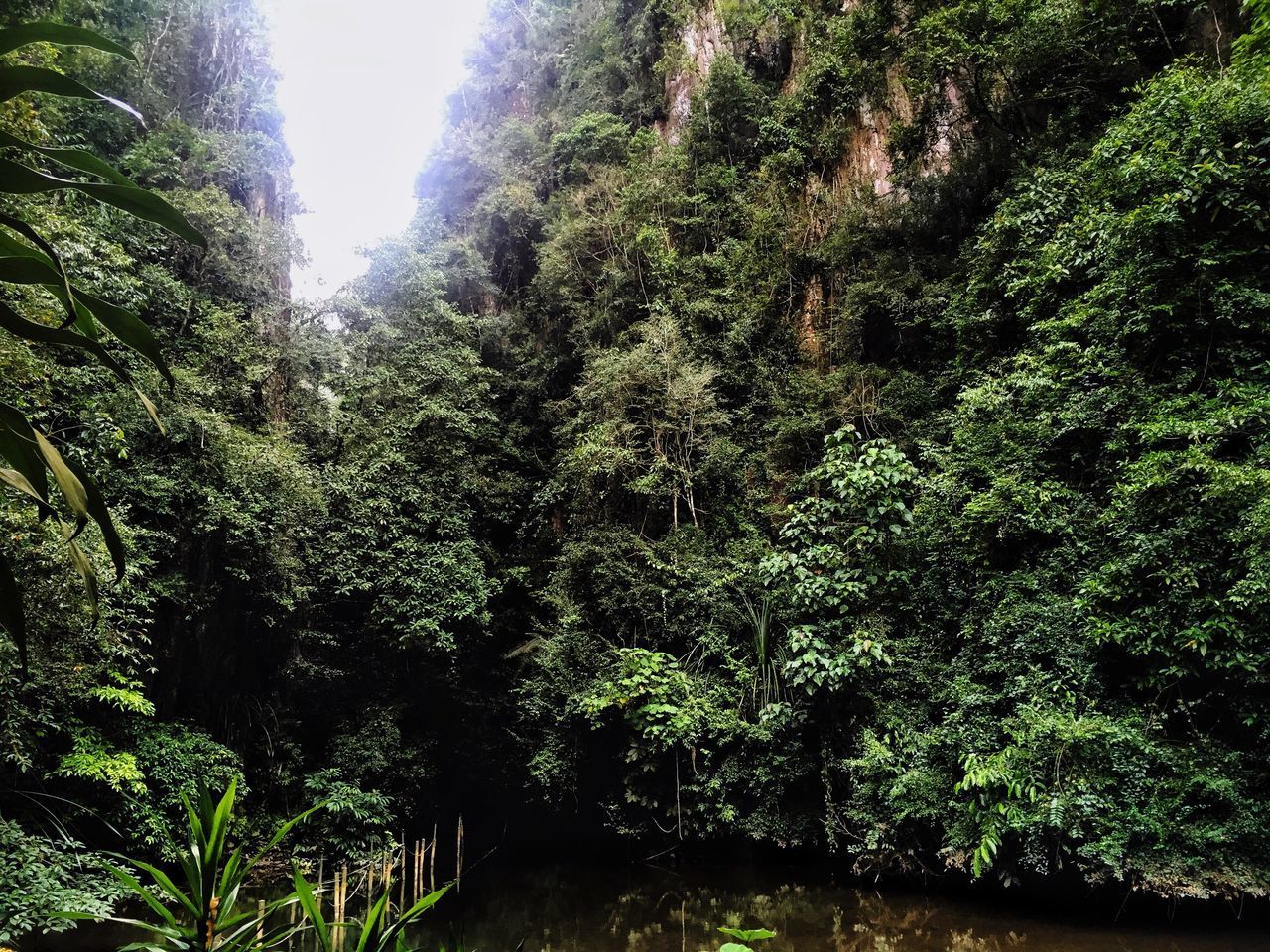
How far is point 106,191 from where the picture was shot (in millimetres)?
907

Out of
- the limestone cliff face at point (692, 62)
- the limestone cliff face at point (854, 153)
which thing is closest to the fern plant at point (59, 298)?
the limestone cliff face at point (854, 153)

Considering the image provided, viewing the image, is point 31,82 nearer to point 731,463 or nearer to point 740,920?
point 740,920

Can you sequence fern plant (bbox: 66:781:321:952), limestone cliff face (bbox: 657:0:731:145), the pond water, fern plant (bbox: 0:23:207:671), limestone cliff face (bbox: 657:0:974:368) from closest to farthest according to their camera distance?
fern plant (bbox: 0:23:207:671) → fern plant (bbox: 66:781:321:952) → the pond water → limestone cliff face (bbox: 657:0:974:368) → limestone cliff face (bbox: 657:0:731:145)

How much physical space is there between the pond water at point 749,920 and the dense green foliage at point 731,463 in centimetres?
37

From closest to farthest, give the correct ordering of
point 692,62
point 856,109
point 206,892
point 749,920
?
point 206,892
point 749,920
point 856,109
point 692,62

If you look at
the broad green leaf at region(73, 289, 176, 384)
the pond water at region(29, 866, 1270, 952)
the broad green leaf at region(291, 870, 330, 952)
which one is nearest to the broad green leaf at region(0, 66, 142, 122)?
the broad green leaf at region(73, 289, 176, 384)

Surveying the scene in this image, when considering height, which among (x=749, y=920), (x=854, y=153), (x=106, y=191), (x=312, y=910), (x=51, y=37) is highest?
(x=854, y=153)

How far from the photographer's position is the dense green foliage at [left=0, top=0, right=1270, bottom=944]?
460cm

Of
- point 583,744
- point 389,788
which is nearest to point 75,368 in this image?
point 389,788

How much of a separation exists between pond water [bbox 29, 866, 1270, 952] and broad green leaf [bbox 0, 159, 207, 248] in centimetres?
391

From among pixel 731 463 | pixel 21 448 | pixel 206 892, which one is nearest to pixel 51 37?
pixel 21 448

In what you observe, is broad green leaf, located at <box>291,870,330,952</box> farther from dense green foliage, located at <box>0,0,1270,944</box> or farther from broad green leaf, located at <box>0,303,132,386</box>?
dense green foliage, located at <box>0,0,1270,944</box>

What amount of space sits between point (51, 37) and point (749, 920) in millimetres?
6631

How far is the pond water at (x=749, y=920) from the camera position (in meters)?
4.49
